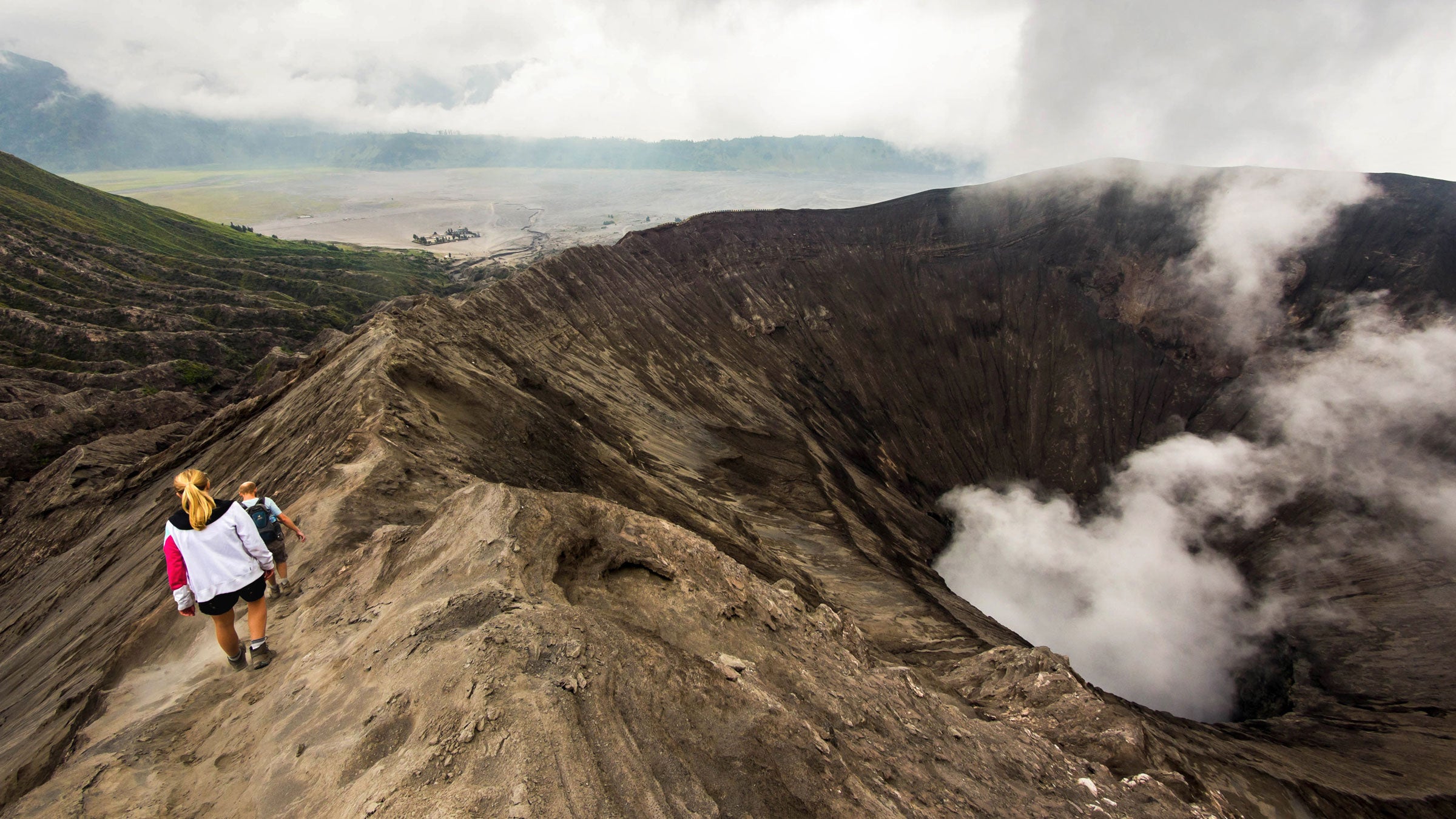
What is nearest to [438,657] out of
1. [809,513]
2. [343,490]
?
[343,490]

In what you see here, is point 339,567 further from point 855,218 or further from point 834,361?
point 855,218

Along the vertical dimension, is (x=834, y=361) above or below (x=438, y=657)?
below

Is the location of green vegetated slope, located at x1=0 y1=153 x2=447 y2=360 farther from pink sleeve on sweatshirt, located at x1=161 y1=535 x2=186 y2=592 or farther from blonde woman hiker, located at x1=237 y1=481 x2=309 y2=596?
pink sleeve on sweatshirt, located at x1=161 y1=535 x2=186 y2=592

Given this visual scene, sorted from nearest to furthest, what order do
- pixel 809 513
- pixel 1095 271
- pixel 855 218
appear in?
pixel 809 513 < pixel 1095 271 < pixel 855 218

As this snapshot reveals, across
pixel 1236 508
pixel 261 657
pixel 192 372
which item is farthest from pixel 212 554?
pixel 1236 508

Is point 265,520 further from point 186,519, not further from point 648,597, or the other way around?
point 648,597

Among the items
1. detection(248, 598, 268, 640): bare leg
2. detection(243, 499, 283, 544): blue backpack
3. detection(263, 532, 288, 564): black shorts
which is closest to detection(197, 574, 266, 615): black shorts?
detection(248, 598, 268, 640): bare leg
